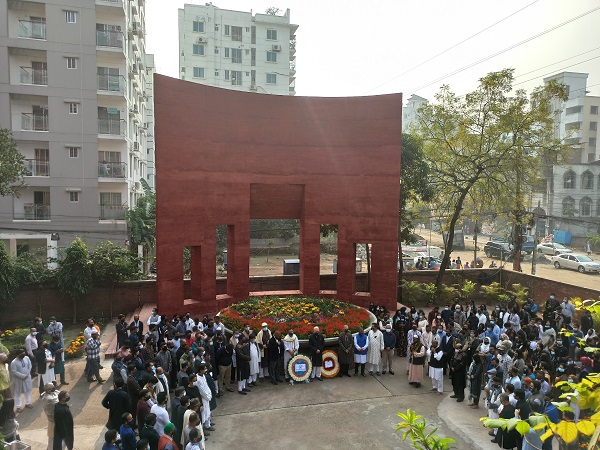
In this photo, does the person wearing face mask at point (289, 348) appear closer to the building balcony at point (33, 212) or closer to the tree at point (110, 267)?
the tree at point (110, 267)

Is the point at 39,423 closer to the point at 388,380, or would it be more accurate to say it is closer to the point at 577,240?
the point at 388,380

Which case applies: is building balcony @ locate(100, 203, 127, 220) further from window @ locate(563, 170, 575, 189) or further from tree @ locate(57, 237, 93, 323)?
window @ locate(563, 170, 575, 189)

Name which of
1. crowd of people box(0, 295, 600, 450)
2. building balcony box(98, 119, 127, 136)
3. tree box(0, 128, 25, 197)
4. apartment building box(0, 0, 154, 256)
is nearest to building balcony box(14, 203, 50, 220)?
apartment building box(0, 0, 154, 256)

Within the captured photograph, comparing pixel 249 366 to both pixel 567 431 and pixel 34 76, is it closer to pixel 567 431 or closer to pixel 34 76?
pixel 567 431

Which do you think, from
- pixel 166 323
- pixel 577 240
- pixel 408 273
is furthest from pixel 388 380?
pixel 577 240

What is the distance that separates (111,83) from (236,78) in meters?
25.0

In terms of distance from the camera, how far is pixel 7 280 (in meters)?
16.6

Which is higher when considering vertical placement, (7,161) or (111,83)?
(111,83)

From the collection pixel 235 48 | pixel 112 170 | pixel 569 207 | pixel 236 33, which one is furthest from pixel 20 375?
pixel 569 207

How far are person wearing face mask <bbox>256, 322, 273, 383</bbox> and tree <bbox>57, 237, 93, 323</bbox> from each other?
890cm

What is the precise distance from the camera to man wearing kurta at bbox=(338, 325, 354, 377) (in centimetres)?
1247

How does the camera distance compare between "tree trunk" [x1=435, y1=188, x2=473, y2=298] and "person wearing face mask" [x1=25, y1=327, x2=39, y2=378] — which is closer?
"person wearing face mask" [x1=25, y1=327, x2=39, y2=378]

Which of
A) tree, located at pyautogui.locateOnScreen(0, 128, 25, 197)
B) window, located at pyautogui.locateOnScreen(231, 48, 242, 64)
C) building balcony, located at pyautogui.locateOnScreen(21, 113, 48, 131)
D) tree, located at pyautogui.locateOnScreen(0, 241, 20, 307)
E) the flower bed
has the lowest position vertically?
the flower bed

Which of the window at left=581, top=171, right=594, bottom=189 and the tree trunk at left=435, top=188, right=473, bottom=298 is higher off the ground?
the window at left=581, top=171, right=594, bottom=189
